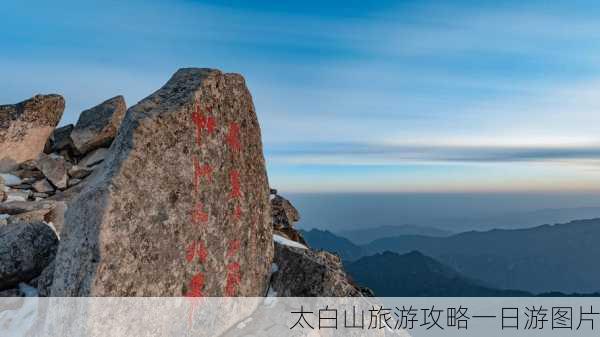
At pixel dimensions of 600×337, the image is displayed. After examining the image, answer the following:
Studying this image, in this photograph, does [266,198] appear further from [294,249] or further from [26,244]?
[26,244]

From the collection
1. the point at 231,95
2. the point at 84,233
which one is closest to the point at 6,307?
the point at 84,233

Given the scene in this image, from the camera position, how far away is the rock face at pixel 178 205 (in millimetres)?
8445

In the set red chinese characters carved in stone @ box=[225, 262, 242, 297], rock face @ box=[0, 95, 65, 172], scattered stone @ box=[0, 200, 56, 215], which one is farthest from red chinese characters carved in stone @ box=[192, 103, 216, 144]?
rock face @ box=[0, 95, 65, 172]

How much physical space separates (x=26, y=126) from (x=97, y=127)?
3121 mm

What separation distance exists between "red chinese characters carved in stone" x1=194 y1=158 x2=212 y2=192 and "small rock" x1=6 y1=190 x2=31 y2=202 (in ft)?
38.6

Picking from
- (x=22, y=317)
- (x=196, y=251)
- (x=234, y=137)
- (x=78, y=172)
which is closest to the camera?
(x=196, y=251)

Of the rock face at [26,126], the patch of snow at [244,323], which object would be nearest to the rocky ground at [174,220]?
the patch of snow at [244,323]

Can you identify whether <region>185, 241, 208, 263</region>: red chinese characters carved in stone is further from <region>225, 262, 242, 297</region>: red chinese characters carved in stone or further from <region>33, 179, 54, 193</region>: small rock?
<region>33, 179, 54, 193</region>: small rock

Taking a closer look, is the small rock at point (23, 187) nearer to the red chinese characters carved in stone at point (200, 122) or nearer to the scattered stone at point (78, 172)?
the scattered stone at point (78, 172)

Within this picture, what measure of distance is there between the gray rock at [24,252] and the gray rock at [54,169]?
862 cm

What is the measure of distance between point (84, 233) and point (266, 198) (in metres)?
5.73

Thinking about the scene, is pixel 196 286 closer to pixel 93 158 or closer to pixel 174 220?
pixel 174 220

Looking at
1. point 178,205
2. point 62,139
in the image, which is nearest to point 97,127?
point 62,139

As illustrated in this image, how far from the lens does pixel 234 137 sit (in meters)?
11.8
